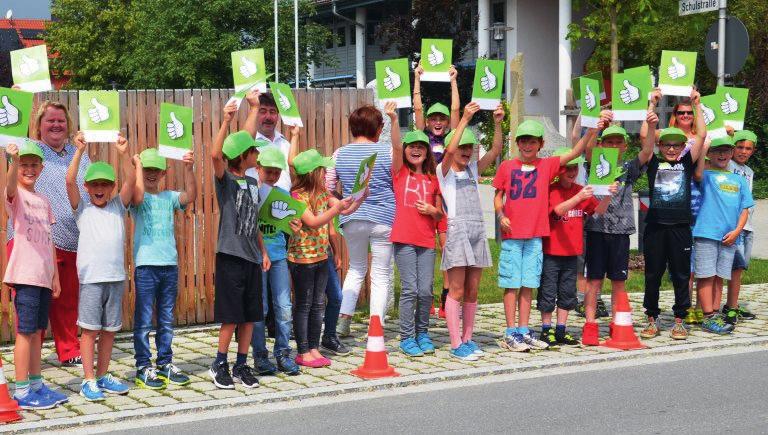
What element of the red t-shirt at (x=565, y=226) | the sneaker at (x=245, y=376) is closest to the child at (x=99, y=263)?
the sneaker at (x=245, y=376)

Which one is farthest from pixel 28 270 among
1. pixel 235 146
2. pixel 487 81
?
pixel 487 81

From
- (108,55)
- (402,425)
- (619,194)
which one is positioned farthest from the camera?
(108,55)

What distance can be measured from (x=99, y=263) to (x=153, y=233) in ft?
1.56

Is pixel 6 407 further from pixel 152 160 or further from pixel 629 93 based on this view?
pixel 629 93

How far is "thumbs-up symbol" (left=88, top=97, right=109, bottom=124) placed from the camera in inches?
300

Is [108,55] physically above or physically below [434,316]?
above

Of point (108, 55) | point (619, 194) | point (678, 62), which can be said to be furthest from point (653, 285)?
point (108, 55)

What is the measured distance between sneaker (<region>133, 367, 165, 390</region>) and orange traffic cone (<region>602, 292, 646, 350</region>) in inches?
147

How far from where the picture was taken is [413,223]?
877cm

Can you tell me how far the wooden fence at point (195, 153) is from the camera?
31.7ft

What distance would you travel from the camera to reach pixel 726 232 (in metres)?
10.0

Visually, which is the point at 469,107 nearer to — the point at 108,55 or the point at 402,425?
the point at 402,425

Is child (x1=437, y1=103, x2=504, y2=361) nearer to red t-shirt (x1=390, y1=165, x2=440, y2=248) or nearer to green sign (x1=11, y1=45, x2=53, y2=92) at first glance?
red t-shirt (x1=390, y1=165, x2=440, y2=248)

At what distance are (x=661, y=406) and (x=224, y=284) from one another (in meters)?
3.02
